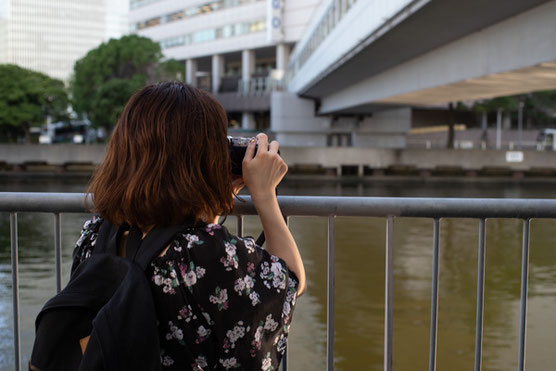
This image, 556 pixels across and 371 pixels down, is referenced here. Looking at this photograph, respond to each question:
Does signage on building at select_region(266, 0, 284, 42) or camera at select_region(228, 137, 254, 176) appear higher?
signage on building at select_region(266, 0, 284, 42)

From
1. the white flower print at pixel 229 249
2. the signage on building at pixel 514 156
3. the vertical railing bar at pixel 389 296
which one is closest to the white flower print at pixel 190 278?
the white flower print at pixel 229 249

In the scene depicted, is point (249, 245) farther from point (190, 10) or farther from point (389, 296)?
point (190, 10)

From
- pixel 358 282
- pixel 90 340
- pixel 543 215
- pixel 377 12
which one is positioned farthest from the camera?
pixel 377 12

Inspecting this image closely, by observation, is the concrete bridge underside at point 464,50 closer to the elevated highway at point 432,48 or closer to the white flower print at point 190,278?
the elevated highway at point 432,48

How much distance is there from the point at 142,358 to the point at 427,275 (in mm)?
8872

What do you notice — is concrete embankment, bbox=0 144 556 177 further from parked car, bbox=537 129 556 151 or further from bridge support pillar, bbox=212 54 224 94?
bridge support pillar, bbox=212 54 224 94

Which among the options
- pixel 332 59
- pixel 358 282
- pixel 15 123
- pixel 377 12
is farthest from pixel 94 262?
pixel 15 123

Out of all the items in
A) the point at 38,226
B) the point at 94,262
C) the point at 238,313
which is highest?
the point at 94,262

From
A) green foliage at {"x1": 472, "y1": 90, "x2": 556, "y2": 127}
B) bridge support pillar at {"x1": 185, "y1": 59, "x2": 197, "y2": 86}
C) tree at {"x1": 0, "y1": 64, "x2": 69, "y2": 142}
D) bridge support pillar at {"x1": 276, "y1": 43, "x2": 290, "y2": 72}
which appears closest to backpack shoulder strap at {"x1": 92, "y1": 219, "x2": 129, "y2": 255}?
tree at {"x1": 0, "y1": 64, "x2": 69, "y2": 142}

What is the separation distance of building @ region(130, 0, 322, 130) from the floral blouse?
61830mm

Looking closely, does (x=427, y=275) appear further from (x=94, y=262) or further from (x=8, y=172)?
(x=8, y=172)

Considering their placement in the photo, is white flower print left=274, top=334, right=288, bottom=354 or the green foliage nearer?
white flower print left=274, top=334, right=288, bottom=354

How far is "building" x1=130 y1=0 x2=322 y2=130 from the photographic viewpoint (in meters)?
67.2

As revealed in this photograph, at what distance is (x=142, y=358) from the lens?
1434 mm
